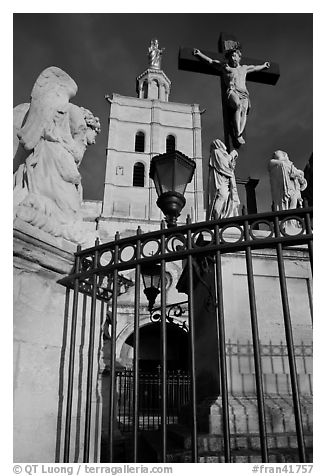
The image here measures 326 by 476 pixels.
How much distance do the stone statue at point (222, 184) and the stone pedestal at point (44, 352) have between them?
3.24 meters

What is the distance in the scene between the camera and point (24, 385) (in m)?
2.58

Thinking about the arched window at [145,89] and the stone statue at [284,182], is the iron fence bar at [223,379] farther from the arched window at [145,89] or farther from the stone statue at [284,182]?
the arched window at [145,89]

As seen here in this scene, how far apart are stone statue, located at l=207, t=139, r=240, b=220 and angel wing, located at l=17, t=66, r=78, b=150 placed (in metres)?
3.00

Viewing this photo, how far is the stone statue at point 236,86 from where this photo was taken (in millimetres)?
6555

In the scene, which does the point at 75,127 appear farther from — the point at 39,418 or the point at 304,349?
the point at 304,349

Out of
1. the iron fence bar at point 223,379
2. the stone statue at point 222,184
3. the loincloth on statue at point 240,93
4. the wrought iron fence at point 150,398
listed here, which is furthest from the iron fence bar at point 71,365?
the wrought iron fence at point 150,398

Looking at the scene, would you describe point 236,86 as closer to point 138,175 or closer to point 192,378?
point 192,378

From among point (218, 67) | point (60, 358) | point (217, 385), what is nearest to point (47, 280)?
point (60, 358)

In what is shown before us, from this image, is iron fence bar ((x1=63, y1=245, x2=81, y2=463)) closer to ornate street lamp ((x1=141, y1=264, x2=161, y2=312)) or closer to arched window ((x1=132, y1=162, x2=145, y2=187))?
ornate street lamp ((x1=141, y1=264, x2=161, y2=312))

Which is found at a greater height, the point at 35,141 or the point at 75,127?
the point at 75,127

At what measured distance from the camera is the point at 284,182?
592 centimetres

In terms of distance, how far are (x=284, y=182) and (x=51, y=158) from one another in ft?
13.2

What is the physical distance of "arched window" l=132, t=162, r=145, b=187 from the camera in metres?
34.7

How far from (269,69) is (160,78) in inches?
1455
